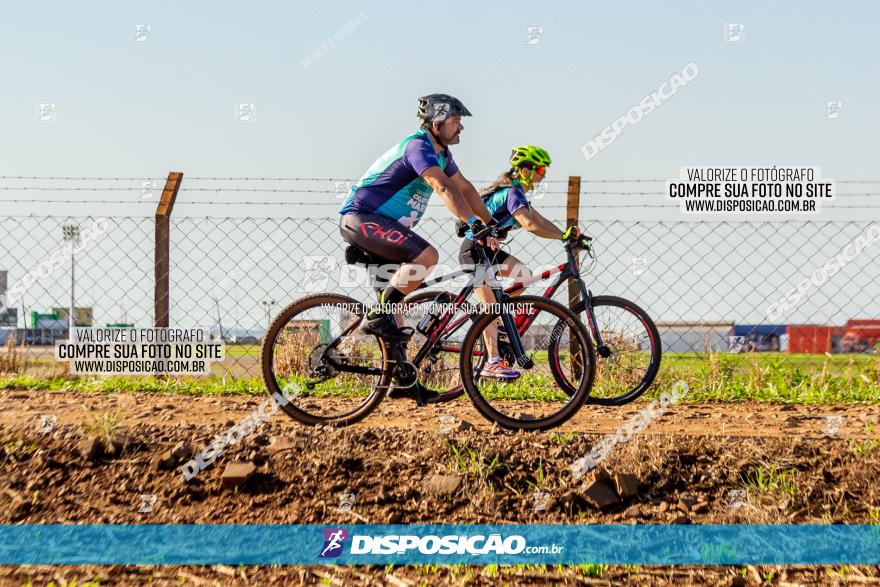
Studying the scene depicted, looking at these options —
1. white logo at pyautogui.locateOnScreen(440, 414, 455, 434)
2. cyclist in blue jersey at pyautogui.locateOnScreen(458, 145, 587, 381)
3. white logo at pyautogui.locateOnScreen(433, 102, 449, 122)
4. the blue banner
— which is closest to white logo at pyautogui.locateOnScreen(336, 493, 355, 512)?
the blue banner

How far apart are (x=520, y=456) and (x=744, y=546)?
1175 millimetres

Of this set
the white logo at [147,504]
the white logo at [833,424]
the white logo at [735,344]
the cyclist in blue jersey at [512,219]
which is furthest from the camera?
the white logo at [735,344]

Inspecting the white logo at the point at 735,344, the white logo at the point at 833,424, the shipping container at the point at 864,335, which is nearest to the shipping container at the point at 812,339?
the shipping container at the point at 864,335

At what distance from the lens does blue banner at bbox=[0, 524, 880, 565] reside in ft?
12.1

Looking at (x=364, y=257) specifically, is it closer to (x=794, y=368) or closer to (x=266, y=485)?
(x=266, y=485)

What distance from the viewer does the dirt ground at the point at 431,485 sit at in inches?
142

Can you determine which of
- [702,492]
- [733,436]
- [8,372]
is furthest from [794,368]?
[8,372]

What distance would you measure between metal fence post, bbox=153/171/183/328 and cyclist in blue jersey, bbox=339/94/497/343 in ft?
11.5

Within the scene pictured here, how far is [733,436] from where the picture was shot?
4832 mm

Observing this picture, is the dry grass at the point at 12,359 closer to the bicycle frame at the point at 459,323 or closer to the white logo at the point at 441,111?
the bicycle frame at the point at 459,323

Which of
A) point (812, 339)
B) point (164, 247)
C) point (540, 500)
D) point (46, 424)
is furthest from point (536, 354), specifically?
point (812, 339)

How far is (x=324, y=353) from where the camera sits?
5211mm

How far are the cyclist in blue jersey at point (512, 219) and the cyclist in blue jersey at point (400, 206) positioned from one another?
0.37 meters

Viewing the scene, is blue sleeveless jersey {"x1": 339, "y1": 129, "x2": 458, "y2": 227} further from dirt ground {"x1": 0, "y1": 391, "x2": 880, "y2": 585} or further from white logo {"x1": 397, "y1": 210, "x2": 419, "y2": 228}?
→ dirt ground {"x1": 0, "y1": 391, "x2": 880, "y2": 585}
